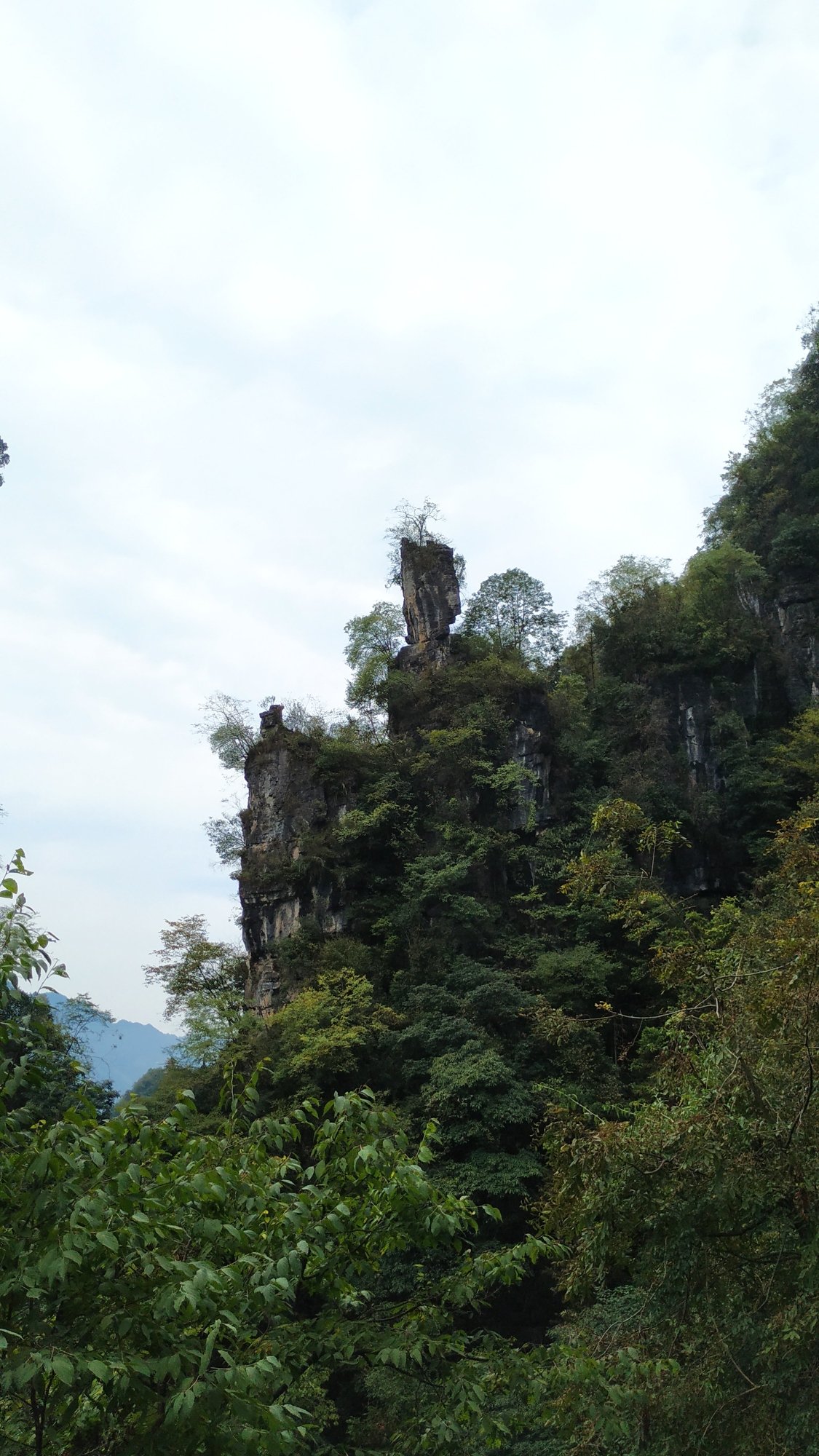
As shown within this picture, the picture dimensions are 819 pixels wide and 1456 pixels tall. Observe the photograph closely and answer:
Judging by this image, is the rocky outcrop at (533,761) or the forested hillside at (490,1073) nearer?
the forested hillside at (490,1073)

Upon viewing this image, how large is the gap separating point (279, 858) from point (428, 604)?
329 inches

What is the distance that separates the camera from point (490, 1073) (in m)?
16.1

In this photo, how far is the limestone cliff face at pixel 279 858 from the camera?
22297mm

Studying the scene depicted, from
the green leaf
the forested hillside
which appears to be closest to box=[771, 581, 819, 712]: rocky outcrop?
the forested hillside

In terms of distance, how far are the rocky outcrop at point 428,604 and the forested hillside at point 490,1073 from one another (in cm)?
11

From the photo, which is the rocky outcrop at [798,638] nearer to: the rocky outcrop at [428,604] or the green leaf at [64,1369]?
the rocky outcrop at [428,604]

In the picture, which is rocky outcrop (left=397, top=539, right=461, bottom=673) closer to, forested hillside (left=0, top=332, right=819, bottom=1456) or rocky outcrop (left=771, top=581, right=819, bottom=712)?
forested hillside (left=0, top=332, right=819, bottom=1456)

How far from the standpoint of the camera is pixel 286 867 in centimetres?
2278

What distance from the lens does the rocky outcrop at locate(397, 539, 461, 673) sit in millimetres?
26094

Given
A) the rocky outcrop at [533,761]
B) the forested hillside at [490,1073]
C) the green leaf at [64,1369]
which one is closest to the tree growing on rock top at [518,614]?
the forested hillside at [490,1073]

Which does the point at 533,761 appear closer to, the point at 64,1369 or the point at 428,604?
the point at 428,604

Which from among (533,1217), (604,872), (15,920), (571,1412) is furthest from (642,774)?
(15,920)

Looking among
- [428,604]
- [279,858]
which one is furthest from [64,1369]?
[428,604]

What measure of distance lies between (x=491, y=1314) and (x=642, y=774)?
495 inches
